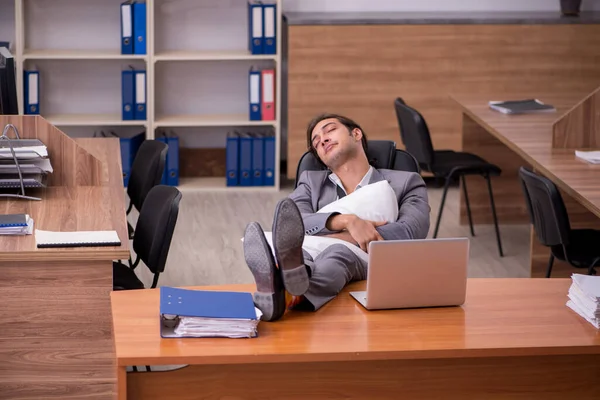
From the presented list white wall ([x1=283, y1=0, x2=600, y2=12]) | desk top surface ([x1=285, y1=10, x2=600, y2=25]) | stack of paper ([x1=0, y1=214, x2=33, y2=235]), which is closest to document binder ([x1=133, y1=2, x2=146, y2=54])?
desk top surface ([x1=285, y1=10, x2=600, y2=25])

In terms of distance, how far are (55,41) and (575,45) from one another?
3406 millimetres

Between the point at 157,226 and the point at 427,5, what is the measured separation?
4.01 meters

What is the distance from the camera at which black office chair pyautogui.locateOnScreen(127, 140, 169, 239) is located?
443 cm

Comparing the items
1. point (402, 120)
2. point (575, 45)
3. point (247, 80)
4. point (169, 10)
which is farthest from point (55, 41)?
point (575, 45)

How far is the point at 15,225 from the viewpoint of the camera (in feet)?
11.2

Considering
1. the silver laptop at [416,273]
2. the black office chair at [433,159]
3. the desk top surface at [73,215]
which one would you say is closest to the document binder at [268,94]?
the black office chair at [433,159]

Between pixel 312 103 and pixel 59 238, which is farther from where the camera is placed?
pixel 312 103

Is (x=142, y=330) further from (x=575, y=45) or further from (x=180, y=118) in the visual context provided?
(x=575, y=45)

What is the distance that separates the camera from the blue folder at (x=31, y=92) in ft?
21.3

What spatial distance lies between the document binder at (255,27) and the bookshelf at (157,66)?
6 centimetres

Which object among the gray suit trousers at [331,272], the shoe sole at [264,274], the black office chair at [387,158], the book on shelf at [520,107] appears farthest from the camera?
the book on shelf at [520,107]

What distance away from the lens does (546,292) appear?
9.43 feet

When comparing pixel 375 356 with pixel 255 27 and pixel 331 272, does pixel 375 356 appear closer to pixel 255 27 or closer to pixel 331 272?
pixel 331 272

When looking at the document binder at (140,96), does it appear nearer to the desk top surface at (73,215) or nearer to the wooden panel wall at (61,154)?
the desk top surface at (73,215)
